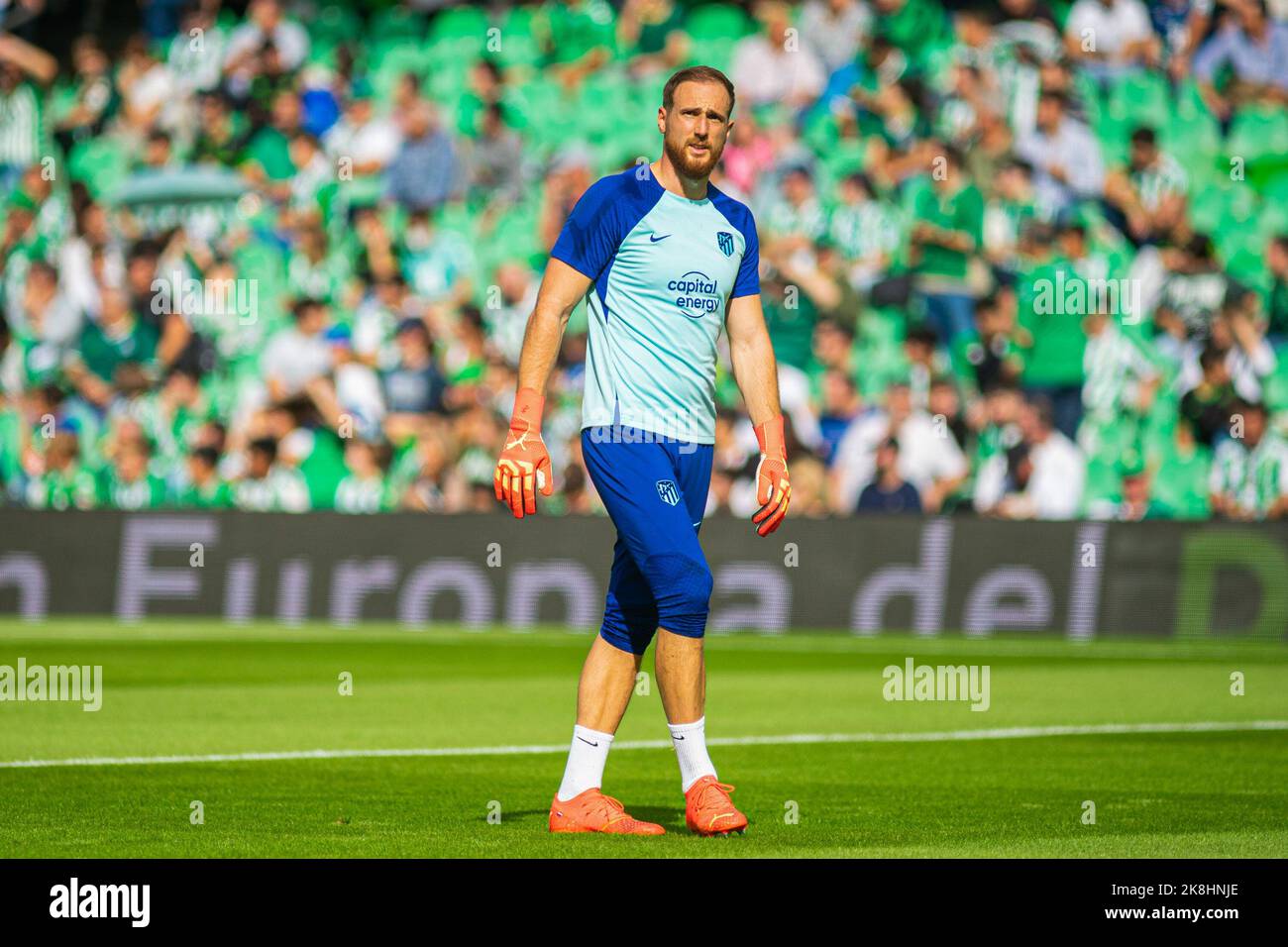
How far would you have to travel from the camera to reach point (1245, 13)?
70.6 ft

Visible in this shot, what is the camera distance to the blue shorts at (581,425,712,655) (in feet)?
24.9

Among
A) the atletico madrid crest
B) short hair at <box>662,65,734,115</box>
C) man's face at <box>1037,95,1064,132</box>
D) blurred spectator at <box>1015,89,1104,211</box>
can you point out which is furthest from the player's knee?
man's face at <box>1037,95,1064,132</box>

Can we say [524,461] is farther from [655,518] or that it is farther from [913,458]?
[913,458]

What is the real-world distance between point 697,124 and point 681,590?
1.63m

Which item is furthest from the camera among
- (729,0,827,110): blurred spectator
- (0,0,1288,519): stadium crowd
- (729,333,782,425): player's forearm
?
(729,0,827,110): blurred spectator

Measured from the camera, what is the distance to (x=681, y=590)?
25.0 feet

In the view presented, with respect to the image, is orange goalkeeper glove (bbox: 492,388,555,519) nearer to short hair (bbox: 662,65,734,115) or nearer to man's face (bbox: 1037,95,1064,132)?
short hair (bbox: 662,65,734,115)

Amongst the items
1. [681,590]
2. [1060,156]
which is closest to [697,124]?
[681,590]

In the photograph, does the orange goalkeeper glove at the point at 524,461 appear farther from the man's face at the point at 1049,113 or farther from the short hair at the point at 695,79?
the man's face at the point at 1049,113

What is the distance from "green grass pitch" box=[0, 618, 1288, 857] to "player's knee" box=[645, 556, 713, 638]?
77cm

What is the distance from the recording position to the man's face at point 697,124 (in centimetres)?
763

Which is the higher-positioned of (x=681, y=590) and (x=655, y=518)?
(x=655, y=518)
